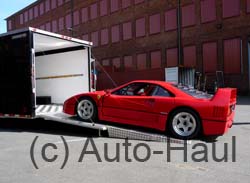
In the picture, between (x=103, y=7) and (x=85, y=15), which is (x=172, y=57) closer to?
(x=103, y=7)

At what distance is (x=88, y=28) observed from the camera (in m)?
39.2

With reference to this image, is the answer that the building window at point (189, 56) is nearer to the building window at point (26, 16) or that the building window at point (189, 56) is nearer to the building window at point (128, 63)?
the building window at point (128, 63)

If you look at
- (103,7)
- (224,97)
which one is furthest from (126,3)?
(224,97)

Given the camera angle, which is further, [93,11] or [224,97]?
[93,11]

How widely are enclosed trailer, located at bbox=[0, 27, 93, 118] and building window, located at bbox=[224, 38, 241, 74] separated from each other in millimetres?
16597

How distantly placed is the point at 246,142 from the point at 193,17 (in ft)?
71.7

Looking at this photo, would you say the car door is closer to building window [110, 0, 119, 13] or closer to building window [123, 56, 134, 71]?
building window [123, 56, 134, 71]

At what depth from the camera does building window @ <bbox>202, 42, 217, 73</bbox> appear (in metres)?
26.7

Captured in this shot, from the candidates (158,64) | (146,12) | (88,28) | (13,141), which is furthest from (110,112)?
(88,28)

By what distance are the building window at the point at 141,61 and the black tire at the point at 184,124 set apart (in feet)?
80.6

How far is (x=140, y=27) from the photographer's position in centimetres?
3288

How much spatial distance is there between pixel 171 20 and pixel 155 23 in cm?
188

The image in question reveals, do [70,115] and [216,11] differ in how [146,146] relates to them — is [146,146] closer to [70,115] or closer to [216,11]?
[70,115]

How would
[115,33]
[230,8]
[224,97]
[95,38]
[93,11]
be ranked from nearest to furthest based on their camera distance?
1. [224,97]
2. [230,8]
3. [115,33]
4. [95,38]
5. [93,11]
